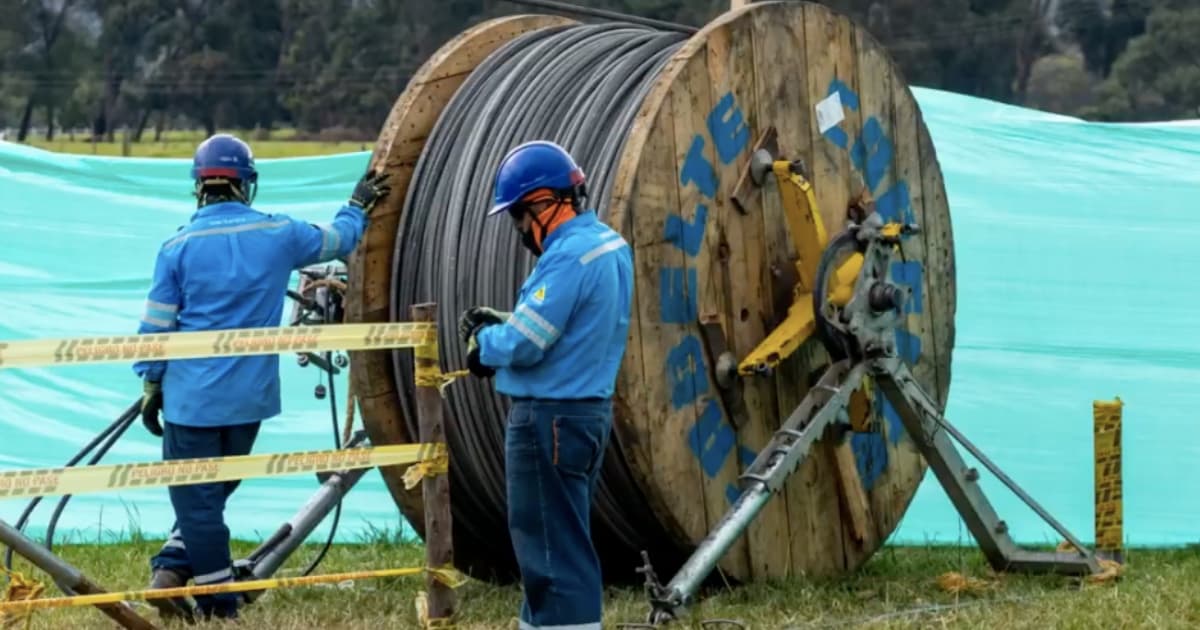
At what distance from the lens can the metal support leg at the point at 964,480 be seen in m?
7.53

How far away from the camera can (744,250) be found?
759 cm

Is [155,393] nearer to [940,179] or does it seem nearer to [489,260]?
[489,260]

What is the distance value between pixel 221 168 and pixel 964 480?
319 cm

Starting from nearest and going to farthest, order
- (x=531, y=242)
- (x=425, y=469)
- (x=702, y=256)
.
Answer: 1. (x=531, y=242)
2. (x=425, y=469)
3. (x=702, y=256)

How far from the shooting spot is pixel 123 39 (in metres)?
40.8

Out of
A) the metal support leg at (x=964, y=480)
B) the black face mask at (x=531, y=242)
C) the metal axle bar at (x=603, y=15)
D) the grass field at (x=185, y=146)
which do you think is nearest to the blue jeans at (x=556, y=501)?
the black face mask at (x=531, y=242)

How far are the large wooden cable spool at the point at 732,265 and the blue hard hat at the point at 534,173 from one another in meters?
0.63

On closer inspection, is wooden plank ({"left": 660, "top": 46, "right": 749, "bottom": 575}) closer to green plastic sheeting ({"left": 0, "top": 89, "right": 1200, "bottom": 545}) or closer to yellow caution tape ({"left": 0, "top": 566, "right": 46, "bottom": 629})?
green plastic sheeting ({"left": 0, "top": 89, "right": 1200, "bottom": 545})

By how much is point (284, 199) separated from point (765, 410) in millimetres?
5222

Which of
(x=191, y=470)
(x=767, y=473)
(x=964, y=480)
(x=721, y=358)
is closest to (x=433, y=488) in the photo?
(x=191, y=470)

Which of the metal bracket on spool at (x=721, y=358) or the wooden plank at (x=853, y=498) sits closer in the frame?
the metal bracket on spool at (x=721, y=358)

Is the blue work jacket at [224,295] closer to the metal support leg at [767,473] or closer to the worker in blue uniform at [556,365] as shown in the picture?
the worker in blue uniform at [556,365]

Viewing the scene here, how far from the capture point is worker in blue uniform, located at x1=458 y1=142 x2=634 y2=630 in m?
6.17

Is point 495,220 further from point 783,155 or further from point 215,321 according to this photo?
point 783,155
